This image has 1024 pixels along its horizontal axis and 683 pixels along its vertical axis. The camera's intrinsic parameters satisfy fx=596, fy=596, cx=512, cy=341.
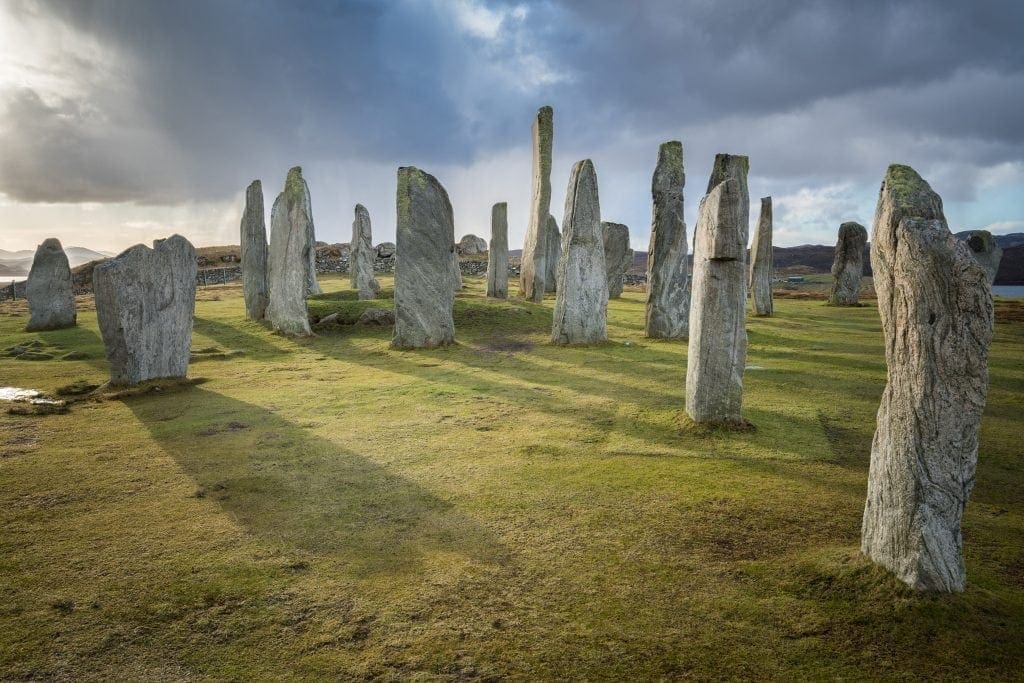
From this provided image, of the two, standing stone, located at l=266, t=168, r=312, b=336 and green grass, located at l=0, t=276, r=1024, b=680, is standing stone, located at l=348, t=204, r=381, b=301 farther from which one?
green grass, located at l=0, t=276, r=1024, b=680

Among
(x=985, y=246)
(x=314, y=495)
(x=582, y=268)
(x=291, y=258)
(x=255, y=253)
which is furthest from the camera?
(x=255, y=253)

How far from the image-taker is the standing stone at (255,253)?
1709cm

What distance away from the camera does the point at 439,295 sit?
1329cm

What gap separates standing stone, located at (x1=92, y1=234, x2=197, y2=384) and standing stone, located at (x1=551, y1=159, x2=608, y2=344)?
7.16 metres

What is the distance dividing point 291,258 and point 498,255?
846 cm

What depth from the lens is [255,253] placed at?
17.1 meters

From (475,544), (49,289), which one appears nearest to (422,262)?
(475,544)

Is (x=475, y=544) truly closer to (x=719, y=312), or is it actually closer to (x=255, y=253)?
(x=719, y=312)

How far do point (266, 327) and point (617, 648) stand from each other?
596 inches

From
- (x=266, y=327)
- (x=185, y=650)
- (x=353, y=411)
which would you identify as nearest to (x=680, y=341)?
→ (x=353, y=411)

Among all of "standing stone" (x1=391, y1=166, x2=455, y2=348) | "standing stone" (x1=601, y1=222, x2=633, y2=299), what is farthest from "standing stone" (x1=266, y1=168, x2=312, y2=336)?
"standing stone" (x1=601, y1=222, x2=633, y2=299)

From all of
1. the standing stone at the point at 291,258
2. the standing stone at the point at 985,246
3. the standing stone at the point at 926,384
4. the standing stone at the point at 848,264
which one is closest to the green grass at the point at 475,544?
the standing stone at the point at 926,384

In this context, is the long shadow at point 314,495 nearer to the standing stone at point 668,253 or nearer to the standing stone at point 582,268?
the standing stone at point 582,268

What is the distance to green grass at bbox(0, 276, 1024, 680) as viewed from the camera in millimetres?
3182
